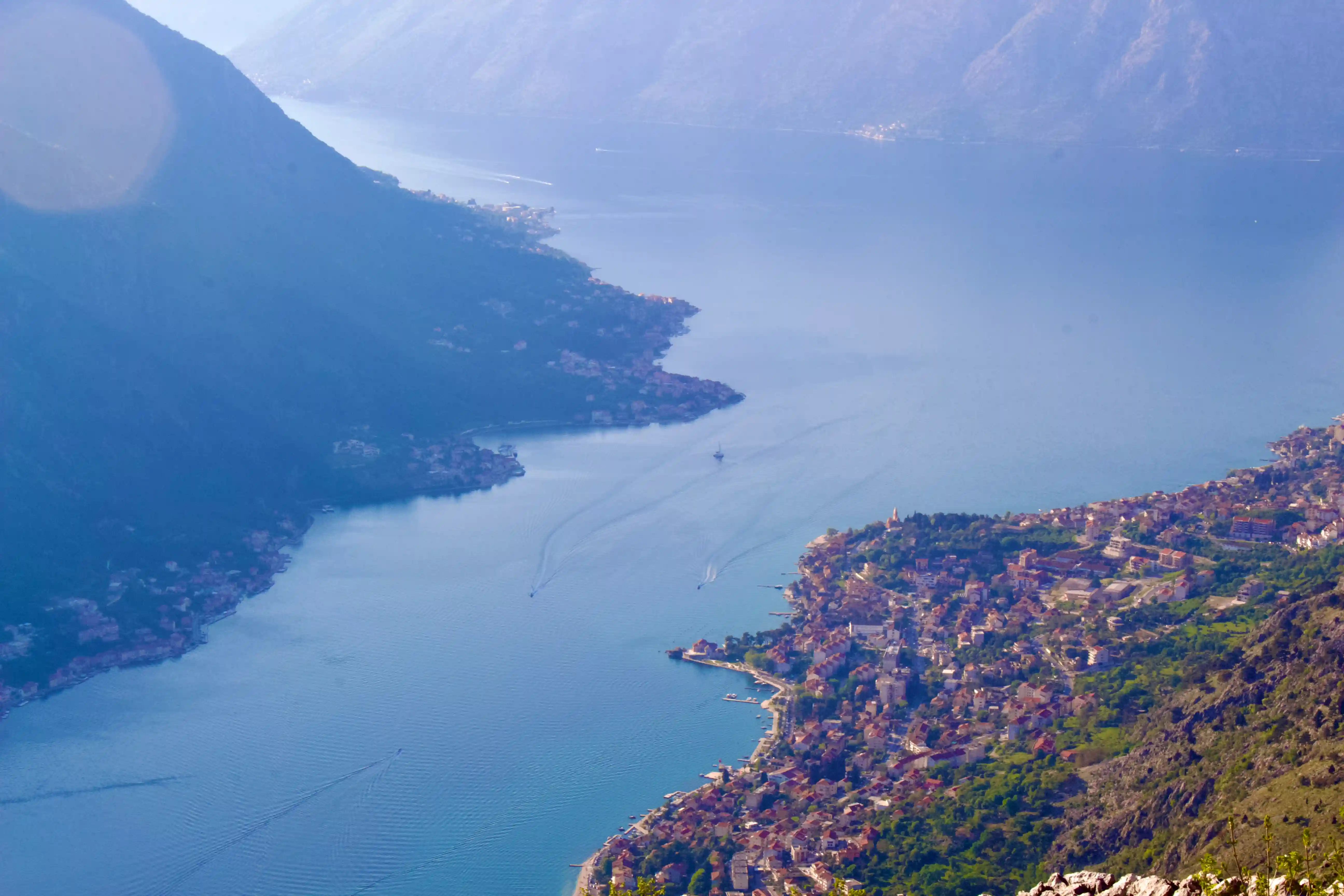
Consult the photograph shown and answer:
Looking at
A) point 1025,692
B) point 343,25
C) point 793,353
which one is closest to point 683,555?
point 1025,692

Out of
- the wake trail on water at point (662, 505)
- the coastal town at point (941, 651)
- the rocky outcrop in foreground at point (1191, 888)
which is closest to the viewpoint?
the rocky outcrop in foreground at point (1191, 888)

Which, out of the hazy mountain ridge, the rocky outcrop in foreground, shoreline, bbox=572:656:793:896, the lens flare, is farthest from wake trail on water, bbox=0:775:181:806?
the hazy mountain ridge

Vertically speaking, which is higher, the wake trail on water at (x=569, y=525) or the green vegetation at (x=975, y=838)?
the wake trail on water at (x=569, y=525)

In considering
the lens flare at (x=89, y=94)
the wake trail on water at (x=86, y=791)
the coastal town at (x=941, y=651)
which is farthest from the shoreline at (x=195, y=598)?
the lens flare at (x=89, y=94)

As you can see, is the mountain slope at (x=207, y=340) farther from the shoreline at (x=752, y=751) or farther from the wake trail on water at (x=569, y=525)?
the shoreline at (x=752, y=751)

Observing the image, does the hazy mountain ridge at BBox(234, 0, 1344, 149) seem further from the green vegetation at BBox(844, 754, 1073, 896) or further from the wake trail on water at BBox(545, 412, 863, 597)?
the green vegetation at BBox(844, 754, 1073, 896)

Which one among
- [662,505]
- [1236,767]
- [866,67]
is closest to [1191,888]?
[1236,767]
